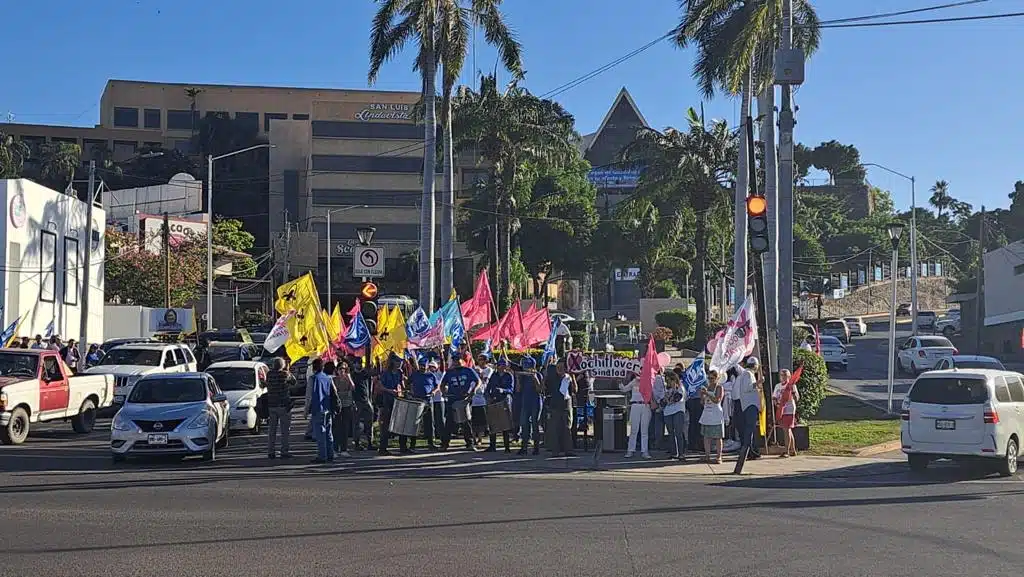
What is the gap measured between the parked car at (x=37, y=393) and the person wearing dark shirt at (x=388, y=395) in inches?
260

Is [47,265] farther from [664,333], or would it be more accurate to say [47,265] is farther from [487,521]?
[487,521]

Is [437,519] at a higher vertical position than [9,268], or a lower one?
lower

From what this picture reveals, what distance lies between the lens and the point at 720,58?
97.8 feet

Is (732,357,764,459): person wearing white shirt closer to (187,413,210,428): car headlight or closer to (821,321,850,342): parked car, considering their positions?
(187,413,210,428): car headlight

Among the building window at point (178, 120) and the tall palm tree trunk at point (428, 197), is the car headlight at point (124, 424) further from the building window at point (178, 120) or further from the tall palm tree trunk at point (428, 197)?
the building window at point (178, 120)

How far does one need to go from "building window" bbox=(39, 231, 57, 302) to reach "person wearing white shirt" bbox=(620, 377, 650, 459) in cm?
2897

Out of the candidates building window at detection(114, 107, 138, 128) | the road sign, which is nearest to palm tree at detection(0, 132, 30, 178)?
building window at detection(114, 107, 138, 128)

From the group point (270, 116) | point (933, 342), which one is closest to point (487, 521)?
point (933, 342)

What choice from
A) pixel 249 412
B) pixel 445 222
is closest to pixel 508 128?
pixel 445 222

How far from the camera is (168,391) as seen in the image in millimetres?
19203

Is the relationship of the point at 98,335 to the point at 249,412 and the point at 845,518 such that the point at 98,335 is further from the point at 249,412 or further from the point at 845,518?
the point at 845,518

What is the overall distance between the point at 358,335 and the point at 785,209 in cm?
978

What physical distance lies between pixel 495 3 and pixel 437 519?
24.5 m

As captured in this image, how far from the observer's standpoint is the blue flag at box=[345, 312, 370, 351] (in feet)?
77.3
